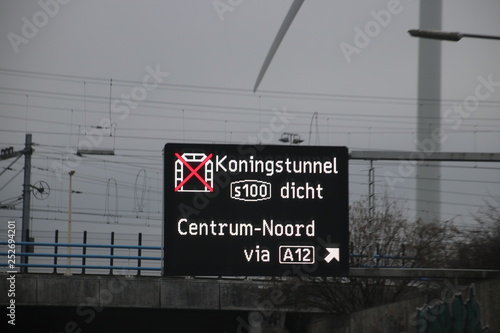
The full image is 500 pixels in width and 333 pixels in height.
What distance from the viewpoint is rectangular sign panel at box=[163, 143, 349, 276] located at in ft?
58.3

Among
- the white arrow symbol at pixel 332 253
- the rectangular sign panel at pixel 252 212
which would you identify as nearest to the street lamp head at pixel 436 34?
the rectangular sign panel at pixel 252 212

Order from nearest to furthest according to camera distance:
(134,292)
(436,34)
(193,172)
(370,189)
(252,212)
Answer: (436,34), (252,212), (193,172), (370,189), (134,292)

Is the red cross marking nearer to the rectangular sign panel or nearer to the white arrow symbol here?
the rectangular sign panel

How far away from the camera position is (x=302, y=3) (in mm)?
29688

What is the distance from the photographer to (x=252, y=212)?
58.7 ft

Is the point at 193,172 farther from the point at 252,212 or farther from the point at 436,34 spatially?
the point at 436,34

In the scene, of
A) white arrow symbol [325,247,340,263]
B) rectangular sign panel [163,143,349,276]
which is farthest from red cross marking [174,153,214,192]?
white arrow symbol [325,247,340,263]

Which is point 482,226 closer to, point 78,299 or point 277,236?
point 277,236

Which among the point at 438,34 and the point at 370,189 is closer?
the point at 438,34

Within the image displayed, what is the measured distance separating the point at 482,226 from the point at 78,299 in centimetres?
1574

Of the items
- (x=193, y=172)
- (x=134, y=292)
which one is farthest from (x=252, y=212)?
(x=134, y=292)

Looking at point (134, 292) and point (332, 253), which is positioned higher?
point (332, 253)

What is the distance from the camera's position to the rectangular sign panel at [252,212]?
17.8 metres

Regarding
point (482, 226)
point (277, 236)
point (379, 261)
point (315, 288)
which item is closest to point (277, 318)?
point (315, 288)
